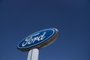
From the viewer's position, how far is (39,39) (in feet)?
13.7

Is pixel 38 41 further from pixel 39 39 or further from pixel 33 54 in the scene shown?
pixel 33 54

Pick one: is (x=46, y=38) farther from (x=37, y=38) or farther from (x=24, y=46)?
(x=24, y=46)

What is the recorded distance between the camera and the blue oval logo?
4.08 meters

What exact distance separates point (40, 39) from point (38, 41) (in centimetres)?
6

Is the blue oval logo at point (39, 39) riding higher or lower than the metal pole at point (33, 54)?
higher

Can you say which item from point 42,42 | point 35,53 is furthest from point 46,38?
point 35,53

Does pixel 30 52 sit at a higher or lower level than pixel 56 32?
lower

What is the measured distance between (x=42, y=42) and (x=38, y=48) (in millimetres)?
168

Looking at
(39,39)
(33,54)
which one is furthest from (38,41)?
(33,54)

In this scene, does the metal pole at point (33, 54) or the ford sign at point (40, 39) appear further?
the ford sign at point (40, 39)

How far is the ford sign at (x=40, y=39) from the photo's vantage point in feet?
13.3

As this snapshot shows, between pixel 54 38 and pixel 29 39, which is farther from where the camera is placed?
pixel 29 39

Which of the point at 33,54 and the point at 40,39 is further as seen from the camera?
the point at 40,39

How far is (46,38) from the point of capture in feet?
13.3
